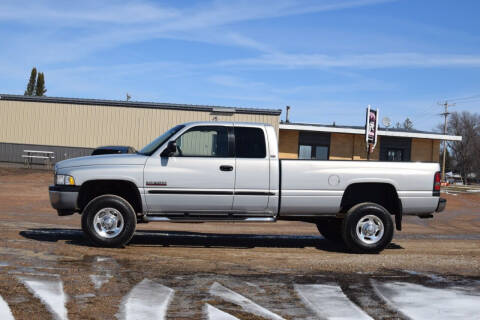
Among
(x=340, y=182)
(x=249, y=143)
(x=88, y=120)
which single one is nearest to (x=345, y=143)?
(x=88, y=120)

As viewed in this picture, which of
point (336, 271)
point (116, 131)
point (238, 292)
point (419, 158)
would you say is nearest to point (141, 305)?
point (238, 292)

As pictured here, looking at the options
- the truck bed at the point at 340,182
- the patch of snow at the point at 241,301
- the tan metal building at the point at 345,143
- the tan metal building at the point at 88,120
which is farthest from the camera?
the tan metal building at the point at 345,143

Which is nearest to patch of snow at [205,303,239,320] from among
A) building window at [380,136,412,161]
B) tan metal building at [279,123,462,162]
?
tan metal building at [279,123,462,162]

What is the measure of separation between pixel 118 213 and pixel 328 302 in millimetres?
4103

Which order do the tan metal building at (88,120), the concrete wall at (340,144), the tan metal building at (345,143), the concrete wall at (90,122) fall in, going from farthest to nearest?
1. the concrete wall at (340,144)
2. the tan metal building at (345,143)
3. the concrete wall at (90,122)
4. the tan metal building at (88,120)

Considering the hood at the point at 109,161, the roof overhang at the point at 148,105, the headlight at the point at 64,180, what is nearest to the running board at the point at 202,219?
the hood at the point at 109,161

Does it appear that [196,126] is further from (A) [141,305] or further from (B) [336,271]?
(A) [141,305]

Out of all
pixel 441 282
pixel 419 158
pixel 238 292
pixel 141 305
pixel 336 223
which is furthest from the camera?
pixel 419 158

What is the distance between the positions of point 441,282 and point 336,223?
3.35m

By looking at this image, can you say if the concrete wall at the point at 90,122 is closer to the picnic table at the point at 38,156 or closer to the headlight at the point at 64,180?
the picnic table at the point at 38,156

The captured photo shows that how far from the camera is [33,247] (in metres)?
8.27

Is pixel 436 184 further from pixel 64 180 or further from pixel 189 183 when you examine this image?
pixel 64 180

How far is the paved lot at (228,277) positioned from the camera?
5.19m

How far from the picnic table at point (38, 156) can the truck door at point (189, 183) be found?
2586 centimetres
